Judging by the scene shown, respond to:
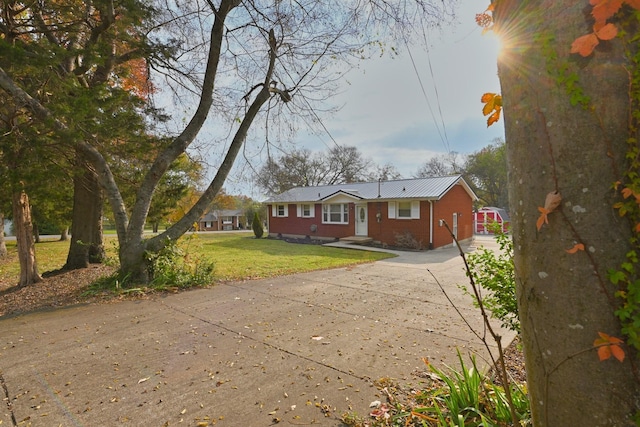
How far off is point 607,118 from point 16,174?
8354 millimetres

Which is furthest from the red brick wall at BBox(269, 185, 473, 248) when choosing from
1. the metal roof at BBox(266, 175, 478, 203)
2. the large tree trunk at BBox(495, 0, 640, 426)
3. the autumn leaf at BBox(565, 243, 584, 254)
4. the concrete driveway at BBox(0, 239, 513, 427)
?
the autumn leaf at BBox(565, 243, 584, 254)

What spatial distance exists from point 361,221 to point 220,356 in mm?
15655

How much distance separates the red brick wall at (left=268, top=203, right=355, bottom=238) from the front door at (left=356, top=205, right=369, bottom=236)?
311mm

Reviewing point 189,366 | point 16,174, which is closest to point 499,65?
point 189,366

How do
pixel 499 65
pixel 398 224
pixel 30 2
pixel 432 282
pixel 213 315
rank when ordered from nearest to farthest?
pixel 499 65 < pixel 213 315 < pixel 30 2 < pixel 432 282 < pixel 398 224

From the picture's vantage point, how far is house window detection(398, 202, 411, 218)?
1672cm

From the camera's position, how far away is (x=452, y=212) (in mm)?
17500

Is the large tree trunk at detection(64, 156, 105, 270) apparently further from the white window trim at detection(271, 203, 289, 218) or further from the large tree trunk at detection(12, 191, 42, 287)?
the white window trim at detection(271, 203, 289, 218)

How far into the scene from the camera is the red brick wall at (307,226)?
19406 mm

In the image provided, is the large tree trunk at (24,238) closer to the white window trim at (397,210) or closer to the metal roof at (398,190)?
the metal roof at (398,190)

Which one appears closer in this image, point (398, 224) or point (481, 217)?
point (398, 224)

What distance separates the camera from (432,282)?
805cm

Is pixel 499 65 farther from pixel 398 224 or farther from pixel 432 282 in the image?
pixel 398 224

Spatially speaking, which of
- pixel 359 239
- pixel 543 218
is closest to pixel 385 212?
pixel 359 239
